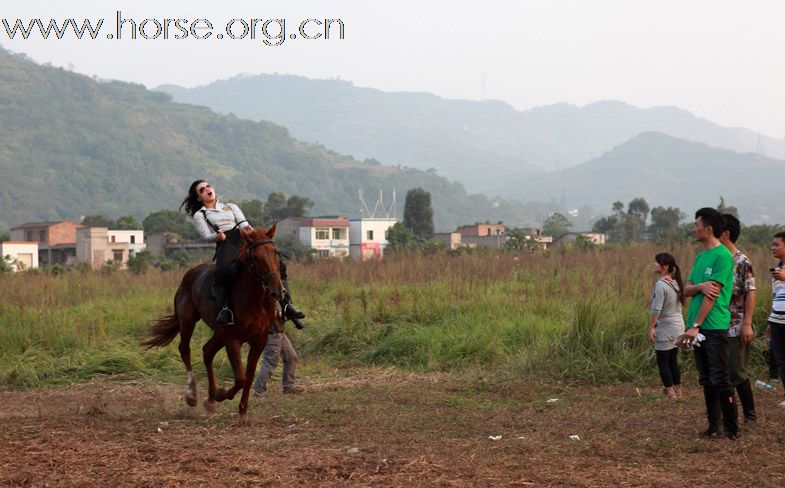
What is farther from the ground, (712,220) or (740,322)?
(712,220)

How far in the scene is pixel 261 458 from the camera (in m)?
6.70

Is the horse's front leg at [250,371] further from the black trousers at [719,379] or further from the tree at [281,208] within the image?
the tree at [281,208]

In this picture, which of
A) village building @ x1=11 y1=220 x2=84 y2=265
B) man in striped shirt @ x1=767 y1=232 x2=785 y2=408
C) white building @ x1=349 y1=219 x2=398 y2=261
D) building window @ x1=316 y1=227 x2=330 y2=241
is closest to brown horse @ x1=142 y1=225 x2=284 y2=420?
man in striped shirt @ x1=767 y1=232 x2=785 y2=408

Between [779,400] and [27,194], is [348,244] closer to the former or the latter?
[779,400]

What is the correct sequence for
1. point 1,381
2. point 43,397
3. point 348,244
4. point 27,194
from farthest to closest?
point 27,194, point 348,244, point 1,381, point 43,397

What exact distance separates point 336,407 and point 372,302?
18.3 ft

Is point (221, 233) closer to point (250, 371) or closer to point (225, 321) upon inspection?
point (225, 321)

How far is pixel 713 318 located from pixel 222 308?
4.58m

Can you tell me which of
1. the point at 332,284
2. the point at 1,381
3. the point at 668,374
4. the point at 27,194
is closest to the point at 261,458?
A: the point at 668,374

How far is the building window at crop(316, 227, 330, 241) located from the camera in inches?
3812

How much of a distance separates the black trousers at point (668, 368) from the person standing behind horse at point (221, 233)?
13.0ft

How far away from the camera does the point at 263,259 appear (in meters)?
8.16

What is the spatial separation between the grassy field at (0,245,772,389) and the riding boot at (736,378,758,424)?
2.90 m

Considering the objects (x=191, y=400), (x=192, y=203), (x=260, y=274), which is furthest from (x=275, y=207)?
(x=260, y=274)
